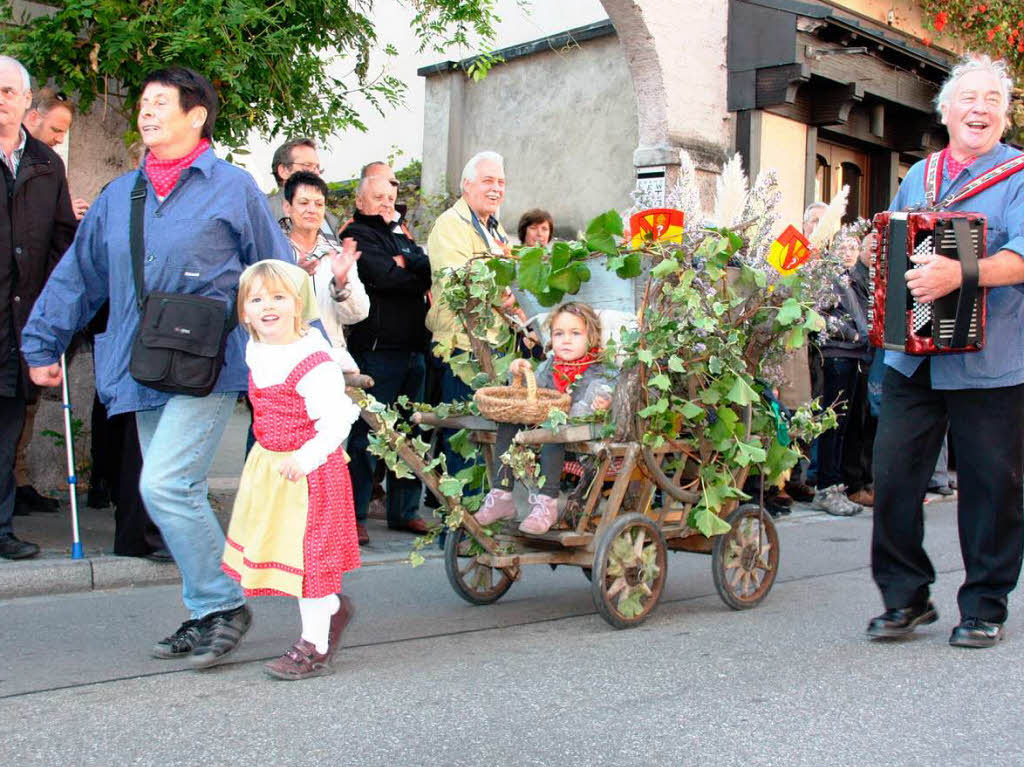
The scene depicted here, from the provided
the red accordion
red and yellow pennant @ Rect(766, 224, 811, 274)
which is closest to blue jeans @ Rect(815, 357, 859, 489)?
red and yellow pennant @ Rect(766, 224, 811, 274)

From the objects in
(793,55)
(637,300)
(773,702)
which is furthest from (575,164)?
(773,702)

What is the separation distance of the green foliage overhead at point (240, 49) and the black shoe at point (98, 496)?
89.5 inches

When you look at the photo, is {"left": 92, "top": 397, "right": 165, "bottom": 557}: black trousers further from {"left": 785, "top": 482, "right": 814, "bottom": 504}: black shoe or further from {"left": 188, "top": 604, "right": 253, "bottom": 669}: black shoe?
{"left": 785, "top": 482, "right": 814, "bottom": 504}: black shoe

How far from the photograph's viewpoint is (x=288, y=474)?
14.4 ft

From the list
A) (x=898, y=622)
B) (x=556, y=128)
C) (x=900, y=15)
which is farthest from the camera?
(x=900, y=15)

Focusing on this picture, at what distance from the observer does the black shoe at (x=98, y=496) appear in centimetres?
806

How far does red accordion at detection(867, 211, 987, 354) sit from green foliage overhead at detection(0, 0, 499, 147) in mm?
4129

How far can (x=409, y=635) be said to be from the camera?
535cm

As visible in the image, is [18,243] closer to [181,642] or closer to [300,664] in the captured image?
[181,642]

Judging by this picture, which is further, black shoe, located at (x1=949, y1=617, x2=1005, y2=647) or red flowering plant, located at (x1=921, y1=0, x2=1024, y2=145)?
red flowering plant, located at (x1=921, y1=0, x2=1024, y2=145)

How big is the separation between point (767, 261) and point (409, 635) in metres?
2.25

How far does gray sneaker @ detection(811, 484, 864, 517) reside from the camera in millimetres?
9516

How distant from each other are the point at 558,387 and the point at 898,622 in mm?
1808

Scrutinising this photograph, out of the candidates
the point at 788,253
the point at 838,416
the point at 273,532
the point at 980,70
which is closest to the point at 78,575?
the point at 273,532
